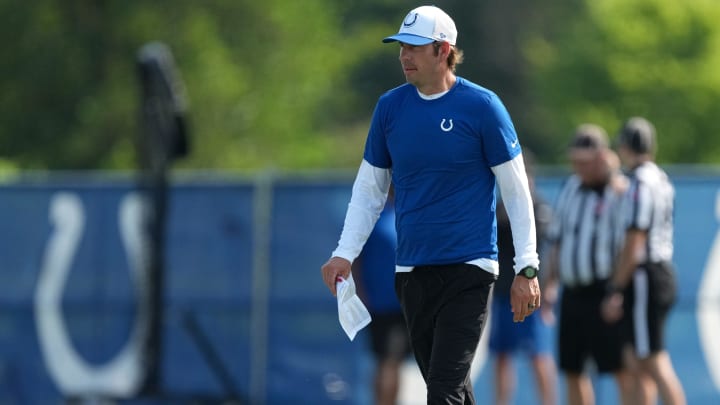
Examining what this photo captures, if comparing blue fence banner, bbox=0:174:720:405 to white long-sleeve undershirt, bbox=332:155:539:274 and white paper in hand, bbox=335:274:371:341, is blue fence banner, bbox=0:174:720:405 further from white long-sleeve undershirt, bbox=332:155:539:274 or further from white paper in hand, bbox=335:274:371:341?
white paper in hand, bbox=335:274:371:341

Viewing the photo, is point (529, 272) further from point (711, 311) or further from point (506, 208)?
point (711, 311)

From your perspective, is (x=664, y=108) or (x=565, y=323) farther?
(x=664, y=108)

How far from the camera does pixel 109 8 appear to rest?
105ft

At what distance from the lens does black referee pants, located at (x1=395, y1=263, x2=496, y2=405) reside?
7.27 meters

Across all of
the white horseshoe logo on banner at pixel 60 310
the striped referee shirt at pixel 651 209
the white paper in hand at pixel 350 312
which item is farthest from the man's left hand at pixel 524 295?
the white horseshoe logo on banner at pixel 60 310

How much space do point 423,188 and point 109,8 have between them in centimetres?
2546

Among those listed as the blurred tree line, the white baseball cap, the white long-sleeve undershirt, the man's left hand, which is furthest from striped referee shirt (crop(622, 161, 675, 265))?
the blurred tree line

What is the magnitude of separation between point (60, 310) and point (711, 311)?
5.68 m

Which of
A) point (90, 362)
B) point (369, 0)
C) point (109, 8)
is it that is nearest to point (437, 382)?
point (90, 362)

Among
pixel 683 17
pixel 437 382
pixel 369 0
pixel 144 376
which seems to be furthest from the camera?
pixel 369 0

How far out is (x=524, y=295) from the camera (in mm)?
7238

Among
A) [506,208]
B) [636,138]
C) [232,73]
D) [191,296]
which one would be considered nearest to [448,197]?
[506,208]

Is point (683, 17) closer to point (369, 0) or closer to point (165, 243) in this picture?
point (369, 0)

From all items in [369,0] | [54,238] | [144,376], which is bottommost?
[144,376]
